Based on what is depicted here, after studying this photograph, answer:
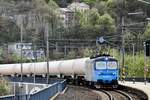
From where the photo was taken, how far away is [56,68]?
7338 centimetres

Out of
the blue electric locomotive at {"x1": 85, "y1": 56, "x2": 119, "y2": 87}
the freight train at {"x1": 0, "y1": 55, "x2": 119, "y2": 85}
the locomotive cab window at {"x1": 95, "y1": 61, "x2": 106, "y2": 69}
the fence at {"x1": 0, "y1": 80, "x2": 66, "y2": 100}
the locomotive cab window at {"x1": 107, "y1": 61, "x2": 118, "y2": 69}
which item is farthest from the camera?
the locomotive cab window at {"x1": 107, "y1": 61, "x2": 118, "y2": 69}

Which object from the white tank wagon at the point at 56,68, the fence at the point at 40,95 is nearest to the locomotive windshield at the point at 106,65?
the white tank wagon at the point at 56,68

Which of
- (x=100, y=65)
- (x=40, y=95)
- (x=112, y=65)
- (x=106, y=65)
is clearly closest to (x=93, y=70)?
(x=100, y=65)

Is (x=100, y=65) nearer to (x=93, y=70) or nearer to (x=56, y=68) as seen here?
(x=93, y=70)

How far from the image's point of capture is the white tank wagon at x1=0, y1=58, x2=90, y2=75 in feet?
201

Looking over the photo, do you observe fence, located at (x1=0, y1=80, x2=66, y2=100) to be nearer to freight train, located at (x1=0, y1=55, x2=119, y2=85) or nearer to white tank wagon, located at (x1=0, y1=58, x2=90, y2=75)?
freight train, located at (x1=0, y1=55, x2=119, y2=85)

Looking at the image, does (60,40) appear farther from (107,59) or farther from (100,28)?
(107,59)

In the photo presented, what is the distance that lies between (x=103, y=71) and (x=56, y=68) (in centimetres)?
2088

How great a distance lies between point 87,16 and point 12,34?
24.3 m

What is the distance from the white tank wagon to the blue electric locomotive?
4.15 metres

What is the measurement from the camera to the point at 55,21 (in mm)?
145125

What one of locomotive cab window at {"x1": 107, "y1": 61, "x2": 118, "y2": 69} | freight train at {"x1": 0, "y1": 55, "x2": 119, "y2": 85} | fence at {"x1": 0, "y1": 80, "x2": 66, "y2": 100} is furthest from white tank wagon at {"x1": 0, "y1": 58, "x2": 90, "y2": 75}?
fence at {"x1": 0, "y1": 80, "x2": 66, "y2": 100}

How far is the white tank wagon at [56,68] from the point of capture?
61.3 metres

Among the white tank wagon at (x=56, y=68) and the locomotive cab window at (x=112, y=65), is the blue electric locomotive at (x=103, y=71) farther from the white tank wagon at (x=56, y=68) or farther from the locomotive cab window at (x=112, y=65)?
the white tank wagon at (x=56, y=68)
